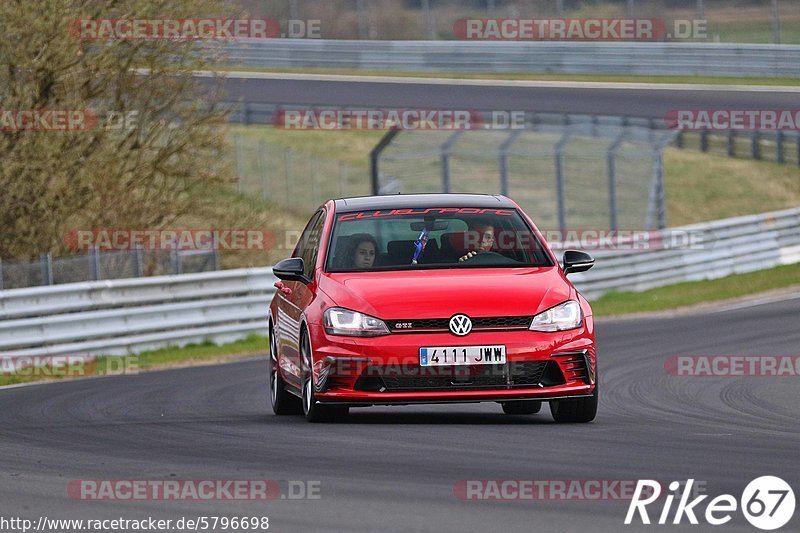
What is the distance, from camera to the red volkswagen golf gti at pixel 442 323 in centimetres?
963

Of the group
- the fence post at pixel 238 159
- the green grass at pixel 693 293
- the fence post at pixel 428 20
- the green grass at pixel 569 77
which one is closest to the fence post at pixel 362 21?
the green grass at pixel 569 77

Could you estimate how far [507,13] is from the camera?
127 feet

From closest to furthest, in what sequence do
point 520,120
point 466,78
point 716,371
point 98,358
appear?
1. point 716,371
2. point 98,358
3. point 520,120
4. point 466,78

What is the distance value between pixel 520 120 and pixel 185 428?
82.8 ft

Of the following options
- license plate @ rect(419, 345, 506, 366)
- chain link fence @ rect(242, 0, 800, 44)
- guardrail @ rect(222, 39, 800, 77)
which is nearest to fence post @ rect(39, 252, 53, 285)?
license plate @ rect(419, 345, 506, 366)

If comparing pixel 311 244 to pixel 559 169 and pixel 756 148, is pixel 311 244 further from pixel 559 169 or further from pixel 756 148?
A: pixel 756 148

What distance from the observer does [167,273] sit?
23.7 m

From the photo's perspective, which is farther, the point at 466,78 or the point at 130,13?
the point at 466,78

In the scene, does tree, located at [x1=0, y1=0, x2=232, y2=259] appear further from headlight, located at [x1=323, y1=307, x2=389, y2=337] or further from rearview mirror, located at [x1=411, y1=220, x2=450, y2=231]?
headlight, located at [x1=323, y1=307, x2=389, y2=337]

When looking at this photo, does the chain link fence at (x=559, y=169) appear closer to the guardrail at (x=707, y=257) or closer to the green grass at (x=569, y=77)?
the guardrail at (x=707, y=257)

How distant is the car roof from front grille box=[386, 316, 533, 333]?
153cm

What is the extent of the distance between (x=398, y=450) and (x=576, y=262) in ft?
8.32

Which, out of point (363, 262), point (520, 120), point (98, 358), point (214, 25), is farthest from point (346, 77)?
point (363, 262)

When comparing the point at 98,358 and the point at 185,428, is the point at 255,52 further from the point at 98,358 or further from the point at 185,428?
the point at 185,428
